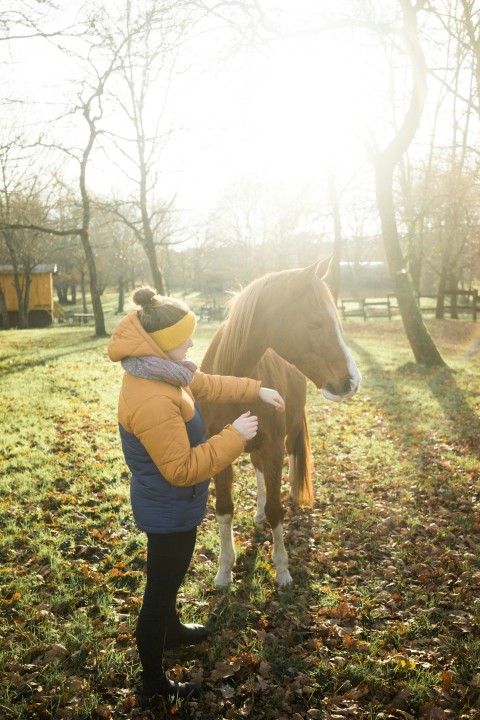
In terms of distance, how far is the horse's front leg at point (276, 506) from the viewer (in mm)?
4047

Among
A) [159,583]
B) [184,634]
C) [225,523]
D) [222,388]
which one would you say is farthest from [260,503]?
[159,583]

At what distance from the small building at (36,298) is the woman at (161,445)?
36.1m

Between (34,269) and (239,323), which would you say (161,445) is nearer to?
(239,323)

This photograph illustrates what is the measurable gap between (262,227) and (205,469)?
41.8 meters

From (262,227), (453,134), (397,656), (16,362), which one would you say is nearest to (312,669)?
(397,656)

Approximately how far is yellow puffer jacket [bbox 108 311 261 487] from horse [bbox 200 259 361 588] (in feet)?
3.40

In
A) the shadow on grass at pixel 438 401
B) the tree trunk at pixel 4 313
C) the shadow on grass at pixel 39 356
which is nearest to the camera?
the shadow on grass at pixel 438 401

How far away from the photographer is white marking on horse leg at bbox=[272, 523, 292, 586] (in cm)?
420

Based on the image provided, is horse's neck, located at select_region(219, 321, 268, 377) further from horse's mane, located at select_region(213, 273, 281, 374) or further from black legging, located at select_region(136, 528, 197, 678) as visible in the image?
black legging, located at select_region(136, 528, 197, 678)

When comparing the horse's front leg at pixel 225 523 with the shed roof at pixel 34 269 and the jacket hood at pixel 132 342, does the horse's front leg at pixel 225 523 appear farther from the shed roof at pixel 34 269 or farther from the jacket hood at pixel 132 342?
the shed roof at pixel 34 269

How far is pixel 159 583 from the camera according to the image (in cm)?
261

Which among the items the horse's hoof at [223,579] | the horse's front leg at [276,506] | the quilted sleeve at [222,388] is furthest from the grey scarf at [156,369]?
the horse's hoof at [223,579]

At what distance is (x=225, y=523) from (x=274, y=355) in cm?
163

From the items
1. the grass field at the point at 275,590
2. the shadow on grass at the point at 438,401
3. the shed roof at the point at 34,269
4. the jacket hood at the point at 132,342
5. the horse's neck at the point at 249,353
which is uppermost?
the shed roof at the point at 34,269
